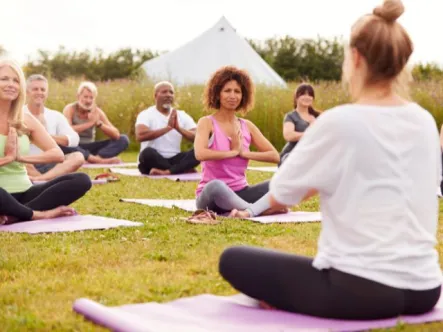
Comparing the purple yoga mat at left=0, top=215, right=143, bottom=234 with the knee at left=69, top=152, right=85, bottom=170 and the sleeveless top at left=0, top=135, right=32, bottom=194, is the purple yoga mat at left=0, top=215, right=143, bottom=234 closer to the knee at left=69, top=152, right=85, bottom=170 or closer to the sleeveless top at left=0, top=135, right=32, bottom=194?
the sleeveless top at left=0, top=135, right=32, bottom=194

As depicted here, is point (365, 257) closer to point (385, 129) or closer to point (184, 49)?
point (385, 129)

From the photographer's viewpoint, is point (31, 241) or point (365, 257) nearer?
point (365, 257)

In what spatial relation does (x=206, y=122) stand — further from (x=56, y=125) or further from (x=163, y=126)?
(x=163, y=126)

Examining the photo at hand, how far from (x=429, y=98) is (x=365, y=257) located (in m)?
12.9

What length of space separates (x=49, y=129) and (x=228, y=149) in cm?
310

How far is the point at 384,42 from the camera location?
2.89 m

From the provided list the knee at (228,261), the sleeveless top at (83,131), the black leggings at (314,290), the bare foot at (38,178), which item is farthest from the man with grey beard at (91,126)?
the black leggings at (314,290)

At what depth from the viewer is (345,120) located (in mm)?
2891

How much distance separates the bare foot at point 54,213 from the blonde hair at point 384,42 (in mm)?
3548

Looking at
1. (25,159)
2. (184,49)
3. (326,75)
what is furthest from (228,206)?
(326,75)

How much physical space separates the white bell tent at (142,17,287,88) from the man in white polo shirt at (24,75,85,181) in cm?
1452

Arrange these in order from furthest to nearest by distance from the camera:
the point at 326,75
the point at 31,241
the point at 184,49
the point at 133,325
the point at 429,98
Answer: the point at 326,75 → the point at 184,49 → the point at 429,98 → the point at 31,241 → the point at 133,325

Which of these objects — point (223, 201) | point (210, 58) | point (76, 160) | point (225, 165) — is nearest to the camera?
point (223, 201)

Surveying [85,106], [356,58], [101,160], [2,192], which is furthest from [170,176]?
[356,58]
